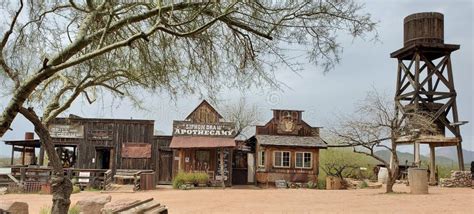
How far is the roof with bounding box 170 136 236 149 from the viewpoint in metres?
30.3

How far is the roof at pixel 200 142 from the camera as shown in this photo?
30.3 metres

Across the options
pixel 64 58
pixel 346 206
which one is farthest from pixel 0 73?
pixel 346 206

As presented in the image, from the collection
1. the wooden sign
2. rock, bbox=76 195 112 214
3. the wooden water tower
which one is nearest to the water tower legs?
the wooden water tower

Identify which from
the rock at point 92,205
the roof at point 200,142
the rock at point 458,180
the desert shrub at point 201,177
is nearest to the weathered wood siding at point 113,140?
the roof at point 200,142

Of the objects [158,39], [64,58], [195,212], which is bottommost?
[195,212]

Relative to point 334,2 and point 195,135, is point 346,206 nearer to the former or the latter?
point 334,2

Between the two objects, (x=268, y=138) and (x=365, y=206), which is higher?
(x=268, y=138)

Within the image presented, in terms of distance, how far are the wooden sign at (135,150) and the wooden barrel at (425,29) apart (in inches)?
699

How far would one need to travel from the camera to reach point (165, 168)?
106 feet

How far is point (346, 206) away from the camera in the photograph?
1744 centimetres

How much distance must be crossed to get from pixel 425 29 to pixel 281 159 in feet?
39.7

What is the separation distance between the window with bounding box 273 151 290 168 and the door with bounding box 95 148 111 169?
10529 millimetres

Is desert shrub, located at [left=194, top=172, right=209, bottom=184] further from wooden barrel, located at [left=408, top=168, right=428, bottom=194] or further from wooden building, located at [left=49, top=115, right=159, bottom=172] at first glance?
wooden barrel, located at [left=408, top=168, right=428, bottom=194]

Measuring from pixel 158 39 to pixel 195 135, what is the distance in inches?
968
